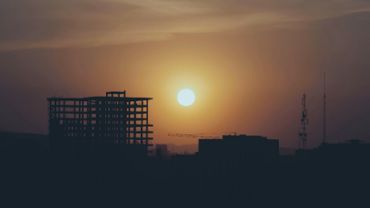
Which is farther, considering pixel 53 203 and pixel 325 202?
pixel 325 202

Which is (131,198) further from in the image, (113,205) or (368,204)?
(368,204)

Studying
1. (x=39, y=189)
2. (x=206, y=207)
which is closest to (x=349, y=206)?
(x=206, y=207)

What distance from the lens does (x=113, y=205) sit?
19050 centimetres

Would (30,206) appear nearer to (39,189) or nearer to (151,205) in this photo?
(39,189)

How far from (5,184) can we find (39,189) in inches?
354

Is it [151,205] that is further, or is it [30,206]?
[151,205]

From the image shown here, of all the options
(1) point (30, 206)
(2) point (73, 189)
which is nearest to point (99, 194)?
(2) point (73, 189)

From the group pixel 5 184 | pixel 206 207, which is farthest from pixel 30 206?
pixel 206 207

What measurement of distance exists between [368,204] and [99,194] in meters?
68.3

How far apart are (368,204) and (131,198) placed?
59.9 meters

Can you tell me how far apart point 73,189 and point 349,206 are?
70.5 m

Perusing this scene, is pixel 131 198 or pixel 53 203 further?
pixel 131 198

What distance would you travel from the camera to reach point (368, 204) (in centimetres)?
19412

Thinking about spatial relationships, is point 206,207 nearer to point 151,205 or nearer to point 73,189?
point 151,205
